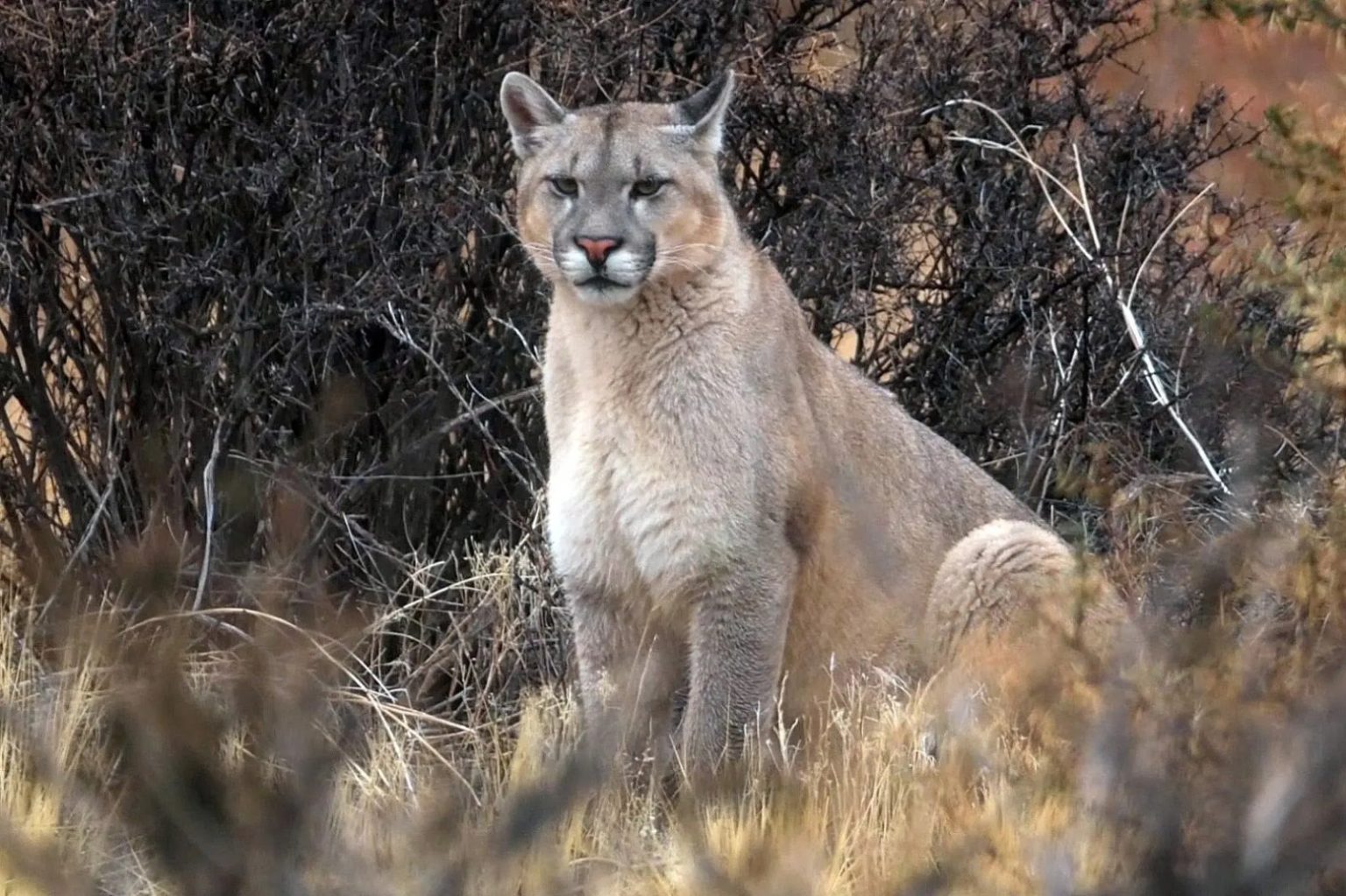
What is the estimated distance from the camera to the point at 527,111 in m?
6.02

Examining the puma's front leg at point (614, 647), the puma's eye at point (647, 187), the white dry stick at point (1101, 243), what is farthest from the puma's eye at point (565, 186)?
the white dry stick at point (1101, 243)

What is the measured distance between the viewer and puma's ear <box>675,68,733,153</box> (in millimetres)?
5860

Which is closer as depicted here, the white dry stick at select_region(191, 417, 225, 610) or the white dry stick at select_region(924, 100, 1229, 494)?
the white dry stick at select_region(191, 417, 225, 610)

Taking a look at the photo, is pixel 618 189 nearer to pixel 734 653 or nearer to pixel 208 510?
pixel 734 653

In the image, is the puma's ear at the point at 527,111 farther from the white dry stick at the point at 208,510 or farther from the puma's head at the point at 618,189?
the white dry stick at the point at 208,510

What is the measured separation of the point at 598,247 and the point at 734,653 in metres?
1.21

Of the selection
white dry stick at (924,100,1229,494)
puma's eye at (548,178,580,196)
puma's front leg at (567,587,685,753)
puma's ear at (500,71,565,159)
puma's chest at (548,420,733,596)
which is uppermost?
puma's ear at (500,71,565,159)

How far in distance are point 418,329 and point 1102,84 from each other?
10.3ft

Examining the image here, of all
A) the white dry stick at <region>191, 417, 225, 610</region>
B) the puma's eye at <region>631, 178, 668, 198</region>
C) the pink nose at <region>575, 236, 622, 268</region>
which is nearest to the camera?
the pink nose at <region>575, 236, 622, 268</region>

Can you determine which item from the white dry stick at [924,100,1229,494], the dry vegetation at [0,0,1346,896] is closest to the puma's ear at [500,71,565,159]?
the dry vegetation at [0,0,1346,896]

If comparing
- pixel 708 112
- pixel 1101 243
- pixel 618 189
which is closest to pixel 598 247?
pixel 618 189

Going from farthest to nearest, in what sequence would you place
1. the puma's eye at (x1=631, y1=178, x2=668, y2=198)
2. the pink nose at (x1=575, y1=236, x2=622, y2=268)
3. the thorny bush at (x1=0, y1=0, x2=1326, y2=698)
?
the thorny bush at (x1=0, y1=0, x2=1326, y2=698)
the puma's eye at (x1=631, y1=178, x2=668, y2=198)
the pink nose at (x1=575, y1=236, x2=622, y2=268)

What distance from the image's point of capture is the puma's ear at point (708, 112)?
586 centimetres

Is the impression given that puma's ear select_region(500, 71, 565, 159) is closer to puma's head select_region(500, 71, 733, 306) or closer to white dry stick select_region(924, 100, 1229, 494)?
puma's head select_region(500, 71, 733, 306)
